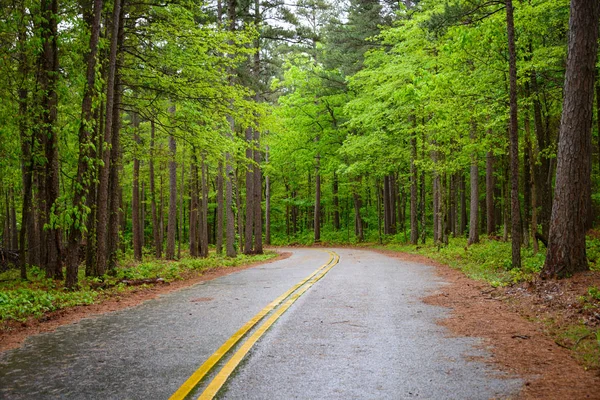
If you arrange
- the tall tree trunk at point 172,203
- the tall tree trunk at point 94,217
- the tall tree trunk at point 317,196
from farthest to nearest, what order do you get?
the tall tree trunk at point 317,196
the tall tree trunk at point 172,203
the tall tree trunk at point 94,217

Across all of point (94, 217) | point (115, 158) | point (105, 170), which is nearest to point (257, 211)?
point (115, 158)

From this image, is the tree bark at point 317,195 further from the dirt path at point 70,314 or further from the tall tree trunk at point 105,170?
the dirt path at point 70,314

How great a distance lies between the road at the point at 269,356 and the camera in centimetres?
394

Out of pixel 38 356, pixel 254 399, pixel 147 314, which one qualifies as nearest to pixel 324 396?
pixel 254 399

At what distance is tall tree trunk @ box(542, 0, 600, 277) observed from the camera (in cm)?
859

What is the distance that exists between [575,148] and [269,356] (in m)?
7.44

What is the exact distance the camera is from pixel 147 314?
7.55 meters

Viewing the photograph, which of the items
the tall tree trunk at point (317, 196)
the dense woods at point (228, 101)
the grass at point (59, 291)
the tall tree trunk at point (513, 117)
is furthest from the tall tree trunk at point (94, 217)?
the tall tree trunk at point (317, 196)

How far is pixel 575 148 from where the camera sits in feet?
28.3

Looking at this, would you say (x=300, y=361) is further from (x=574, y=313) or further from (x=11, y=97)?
(x=11, y=97)

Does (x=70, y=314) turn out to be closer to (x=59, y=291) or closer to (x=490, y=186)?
(x=59, y=291)

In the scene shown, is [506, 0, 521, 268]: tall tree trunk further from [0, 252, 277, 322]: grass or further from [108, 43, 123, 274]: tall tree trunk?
[108, 43, 123, 274]: tall tree trunk

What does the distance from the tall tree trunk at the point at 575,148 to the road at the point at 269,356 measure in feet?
9.91

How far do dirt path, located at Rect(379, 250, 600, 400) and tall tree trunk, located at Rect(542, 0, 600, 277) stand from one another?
5.48ft
